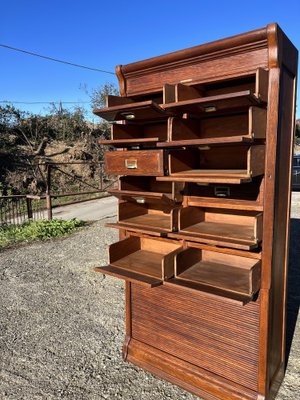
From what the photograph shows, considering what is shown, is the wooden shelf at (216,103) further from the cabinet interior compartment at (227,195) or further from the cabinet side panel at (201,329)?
the cabinet side panel at (201,329)

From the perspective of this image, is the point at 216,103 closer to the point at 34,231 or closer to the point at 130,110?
the point at 130,110

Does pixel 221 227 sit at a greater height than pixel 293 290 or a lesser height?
Answer: greater

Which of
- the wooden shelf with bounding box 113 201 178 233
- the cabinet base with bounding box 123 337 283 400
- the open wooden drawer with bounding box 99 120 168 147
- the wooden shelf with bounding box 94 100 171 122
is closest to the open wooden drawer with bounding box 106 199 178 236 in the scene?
the wooden shelf with bounding box 113 201 178 233

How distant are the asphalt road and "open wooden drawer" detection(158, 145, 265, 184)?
6.32 meters

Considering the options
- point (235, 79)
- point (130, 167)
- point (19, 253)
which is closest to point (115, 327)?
point (130, 167)

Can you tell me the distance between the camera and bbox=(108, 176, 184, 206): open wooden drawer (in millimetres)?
2010

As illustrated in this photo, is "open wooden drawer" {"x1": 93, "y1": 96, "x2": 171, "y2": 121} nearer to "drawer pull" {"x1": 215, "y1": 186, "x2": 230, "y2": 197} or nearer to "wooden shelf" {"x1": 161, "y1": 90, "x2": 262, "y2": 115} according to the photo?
"wooden shelf" {"x1": 161, "y1": 90, "x2": 262, "y2": 115}

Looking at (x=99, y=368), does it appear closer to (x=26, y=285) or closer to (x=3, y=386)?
(x=3, y=386)

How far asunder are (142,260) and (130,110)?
3.35 feet

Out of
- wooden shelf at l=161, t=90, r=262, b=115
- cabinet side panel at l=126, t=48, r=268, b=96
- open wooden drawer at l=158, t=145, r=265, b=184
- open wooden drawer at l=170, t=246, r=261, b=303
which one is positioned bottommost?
open wooden drawer at l=170, t=246, r=261, b=303

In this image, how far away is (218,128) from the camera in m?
2.08

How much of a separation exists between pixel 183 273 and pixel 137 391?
0.96 meters

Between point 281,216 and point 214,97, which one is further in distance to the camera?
point 281,216

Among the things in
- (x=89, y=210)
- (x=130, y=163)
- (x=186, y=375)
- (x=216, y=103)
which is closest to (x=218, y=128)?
(x=216, y=103)
